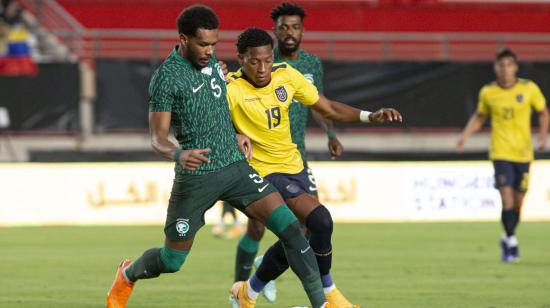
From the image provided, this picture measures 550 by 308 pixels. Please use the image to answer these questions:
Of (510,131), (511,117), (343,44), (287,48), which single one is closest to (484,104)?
(511,117)

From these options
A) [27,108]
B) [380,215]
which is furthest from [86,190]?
[380,215]

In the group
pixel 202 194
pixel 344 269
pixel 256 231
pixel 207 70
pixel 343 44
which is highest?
pixel 207 70

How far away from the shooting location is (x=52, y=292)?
1071cm

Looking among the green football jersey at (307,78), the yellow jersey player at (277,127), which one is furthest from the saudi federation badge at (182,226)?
the green football jersey at (307,78)

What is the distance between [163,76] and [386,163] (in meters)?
12.6

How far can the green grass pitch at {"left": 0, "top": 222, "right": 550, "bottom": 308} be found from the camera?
10.1 meters

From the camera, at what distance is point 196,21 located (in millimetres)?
7957

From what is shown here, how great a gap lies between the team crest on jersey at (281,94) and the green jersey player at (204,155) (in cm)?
56

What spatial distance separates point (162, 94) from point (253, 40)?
917 millimetres

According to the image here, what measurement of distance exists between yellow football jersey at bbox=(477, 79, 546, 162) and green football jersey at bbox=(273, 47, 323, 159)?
422cm

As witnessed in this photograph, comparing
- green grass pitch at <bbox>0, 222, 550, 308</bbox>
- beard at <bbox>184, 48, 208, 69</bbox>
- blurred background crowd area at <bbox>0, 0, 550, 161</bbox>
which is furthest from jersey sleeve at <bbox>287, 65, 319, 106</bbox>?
blurred background crowd area at <bbox>0, 0, 550, 161</bbox>

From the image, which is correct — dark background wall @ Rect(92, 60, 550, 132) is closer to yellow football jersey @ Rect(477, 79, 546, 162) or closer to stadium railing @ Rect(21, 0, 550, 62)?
stadium railing @ Rect(21, 0, 550, 62)

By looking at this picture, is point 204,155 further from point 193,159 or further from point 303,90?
point 303,90

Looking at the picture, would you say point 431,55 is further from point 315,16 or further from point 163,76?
point 163,76
